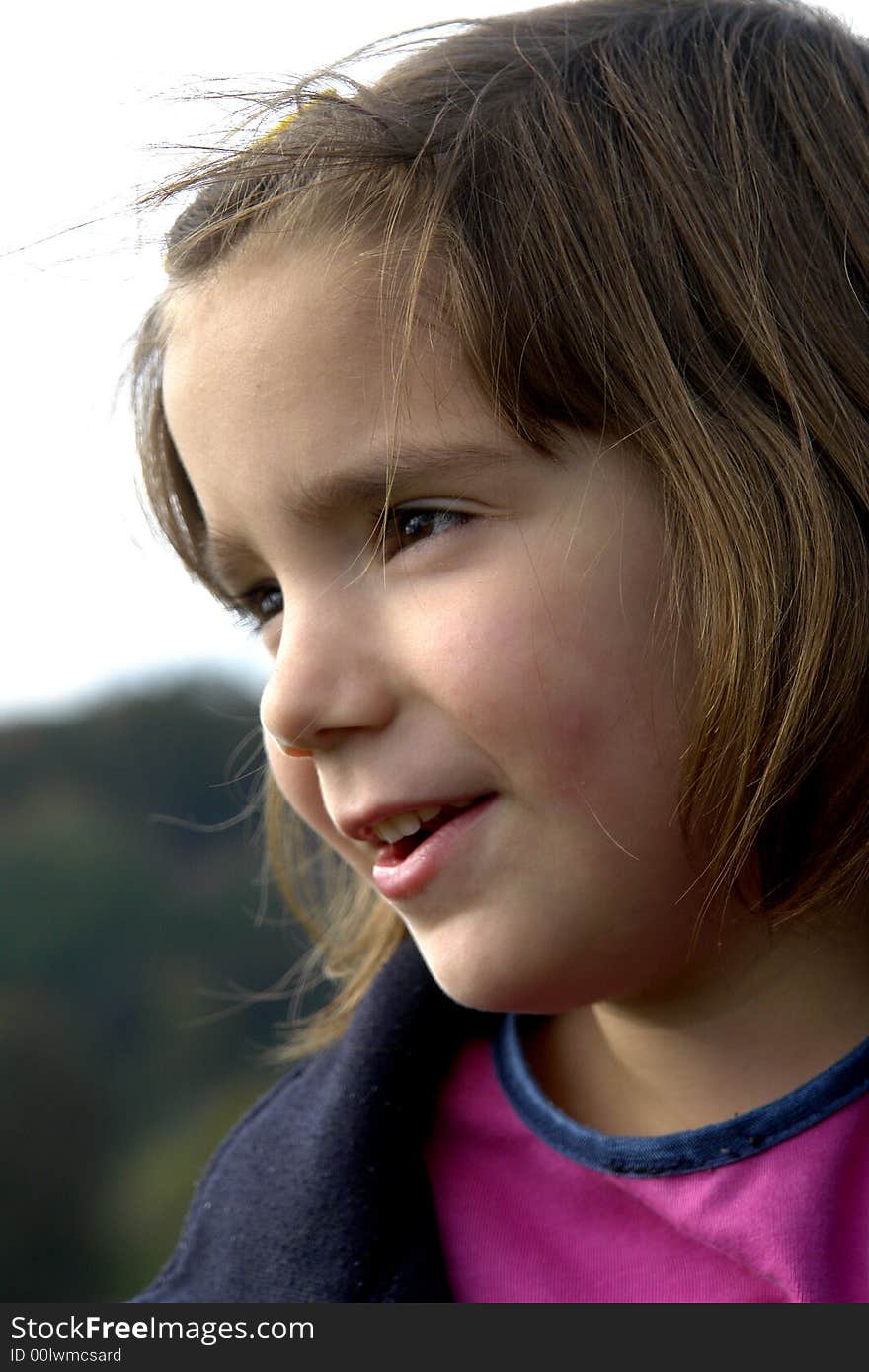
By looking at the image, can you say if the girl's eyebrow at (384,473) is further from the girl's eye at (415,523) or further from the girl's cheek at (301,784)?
the girl's cheek at (301,784)

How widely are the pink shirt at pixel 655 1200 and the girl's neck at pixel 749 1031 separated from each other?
0.02 metres

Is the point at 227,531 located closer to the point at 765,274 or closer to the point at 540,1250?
the point at 765,274

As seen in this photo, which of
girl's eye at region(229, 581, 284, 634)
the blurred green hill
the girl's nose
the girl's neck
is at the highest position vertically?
the girl's nose

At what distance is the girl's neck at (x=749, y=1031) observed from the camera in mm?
1222

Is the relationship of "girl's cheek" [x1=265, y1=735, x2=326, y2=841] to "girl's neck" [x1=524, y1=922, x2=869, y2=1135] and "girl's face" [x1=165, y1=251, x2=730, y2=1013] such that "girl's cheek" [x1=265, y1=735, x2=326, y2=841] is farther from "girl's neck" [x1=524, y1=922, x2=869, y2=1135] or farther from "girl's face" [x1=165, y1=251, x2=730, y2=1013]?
"girl's neck" [x1=524, y1=922, x2=869, y2=1135]

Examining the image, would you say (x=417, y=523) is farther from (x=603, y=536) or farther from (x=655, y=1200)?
(x=655, y=1200)

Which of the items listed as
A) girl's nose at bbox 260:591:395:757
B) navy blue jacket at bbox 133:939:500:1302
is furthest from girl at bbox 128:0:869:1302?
navy blue jacket at bbox 133:939:500:1302

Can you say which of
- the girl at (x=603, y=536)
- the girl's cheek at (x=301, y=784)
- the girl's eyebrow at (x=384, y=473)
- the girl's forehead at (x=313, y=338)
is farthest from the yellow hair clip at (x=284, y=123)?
the girl's cheek at (x=301, y=784)

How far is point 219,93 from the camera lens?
1289mm

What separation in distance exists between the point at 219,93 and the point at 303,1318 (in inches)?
46.6

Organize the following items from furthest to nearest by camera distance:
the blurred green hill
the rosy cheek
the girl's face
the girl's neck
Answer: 1. the blurred green hill
2. the rosy cheek
3. the girl's neck
4. the girl's face

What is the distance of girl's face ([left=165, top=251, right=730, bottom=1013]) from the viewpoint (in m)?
1.09

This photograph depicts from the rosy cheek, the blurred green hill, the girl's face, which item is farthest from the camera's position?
the blurred green hill

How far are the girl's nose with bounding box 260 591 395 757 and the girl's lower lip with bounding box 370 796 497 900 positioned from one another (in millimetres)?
107
